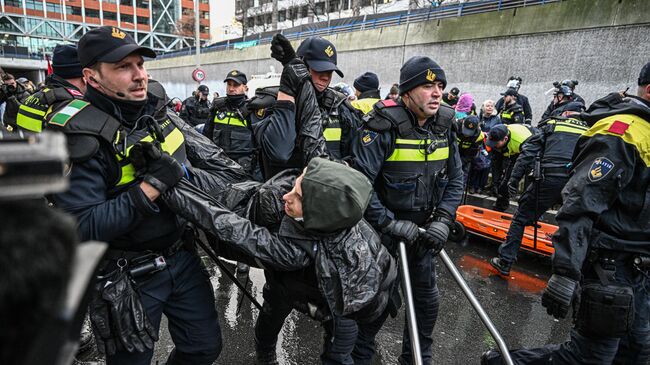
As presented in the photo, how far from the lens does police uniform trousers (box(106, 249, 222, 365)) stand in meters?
2.08

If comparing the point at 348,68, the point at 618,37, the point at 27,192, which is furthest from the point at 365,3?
the point at 27,192

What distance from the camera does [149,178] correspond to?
5.84 ft

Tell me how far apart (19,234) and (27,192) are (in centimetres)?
5

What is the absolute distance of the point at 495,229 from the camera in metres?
5.49

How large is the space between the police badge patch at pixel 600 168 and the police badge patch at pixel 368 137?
133 cm

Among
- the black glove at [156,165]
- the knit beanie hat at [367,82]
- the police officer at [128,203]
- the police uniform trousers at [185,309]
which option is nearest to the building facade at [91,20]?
the knit beanie hat at [367,82]

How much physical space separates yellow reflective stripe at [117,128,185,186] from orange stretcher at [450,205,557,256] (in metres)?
3.82

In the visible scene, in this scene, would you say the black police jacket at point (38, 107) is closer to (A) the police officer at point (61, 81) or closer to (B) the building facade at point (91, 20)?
(A) the police officer at point (61, 81)

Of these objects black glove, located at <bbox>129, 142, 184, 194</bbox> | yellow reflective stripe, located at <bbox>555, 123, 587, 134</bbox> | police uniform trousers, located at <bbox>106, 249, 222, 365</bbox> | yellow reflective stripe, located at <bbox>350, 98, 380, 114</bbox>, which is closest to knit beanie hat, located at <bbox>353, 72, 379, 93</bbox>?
yellow reflective stripe, located at <bbox>350, 98, 380, 114</bbox>

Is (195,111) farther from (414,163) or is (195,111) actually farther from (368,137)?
(414,163)

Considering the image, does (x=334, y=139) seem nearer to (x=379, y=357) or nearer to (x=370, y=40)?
(x=379, y=357)

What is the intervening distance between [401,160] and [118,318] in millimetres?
2011

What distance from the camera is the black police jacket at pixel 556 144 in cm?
462

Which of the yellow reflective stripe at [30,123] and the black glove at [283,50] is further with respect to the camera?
the yellow reflective stripe at [30,123]
